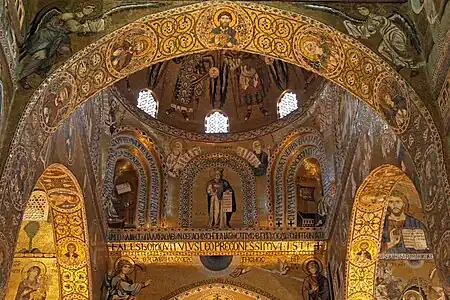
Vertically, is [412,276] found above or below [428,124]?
below

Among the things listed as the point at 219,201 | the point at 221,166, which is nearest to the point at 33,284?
the point at 219,201

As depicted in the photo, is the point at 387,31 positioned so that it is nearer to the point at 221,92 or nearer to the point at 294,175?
the point at 294,175

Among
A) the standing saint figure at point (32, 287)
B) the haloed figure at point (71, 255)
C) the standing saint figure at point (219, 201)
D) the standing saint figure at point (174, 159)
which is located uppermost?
the standing saint figure at point (174, 159)

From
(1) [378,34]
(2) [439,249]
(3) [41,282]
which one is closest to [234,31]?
(1) [378,34]

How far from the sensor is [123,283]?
14.8m

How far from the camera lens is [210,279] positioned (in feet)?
49.5

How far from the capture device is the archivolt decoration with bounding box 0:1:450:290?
8.42 metres

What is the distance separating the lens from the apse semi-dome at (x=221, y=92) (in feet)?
54.6

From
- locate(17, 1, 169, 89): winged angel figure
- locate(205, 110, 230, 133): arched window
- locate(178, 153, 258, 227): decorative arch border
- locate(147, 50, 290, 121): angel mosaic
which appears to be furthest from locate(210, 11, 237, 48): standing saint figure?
locate(147, 50, 290, 121): angel mosaic

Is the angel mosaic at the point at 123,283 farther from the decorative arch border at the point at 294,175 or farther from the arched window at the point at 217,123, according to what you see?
the arched window at the point at 217,123

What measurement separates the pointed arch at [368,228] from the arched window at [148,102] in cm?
639

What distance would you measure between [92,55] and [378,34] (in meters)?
3.92

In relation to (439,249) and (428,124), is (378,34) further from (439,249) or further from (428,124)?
(439,249)

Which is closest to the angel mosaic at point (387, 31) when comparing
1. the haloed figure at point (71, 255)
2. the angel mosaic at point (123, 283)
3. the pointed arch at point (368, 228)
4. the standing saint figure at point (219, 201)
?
the pointed arch at point (368, 228)
